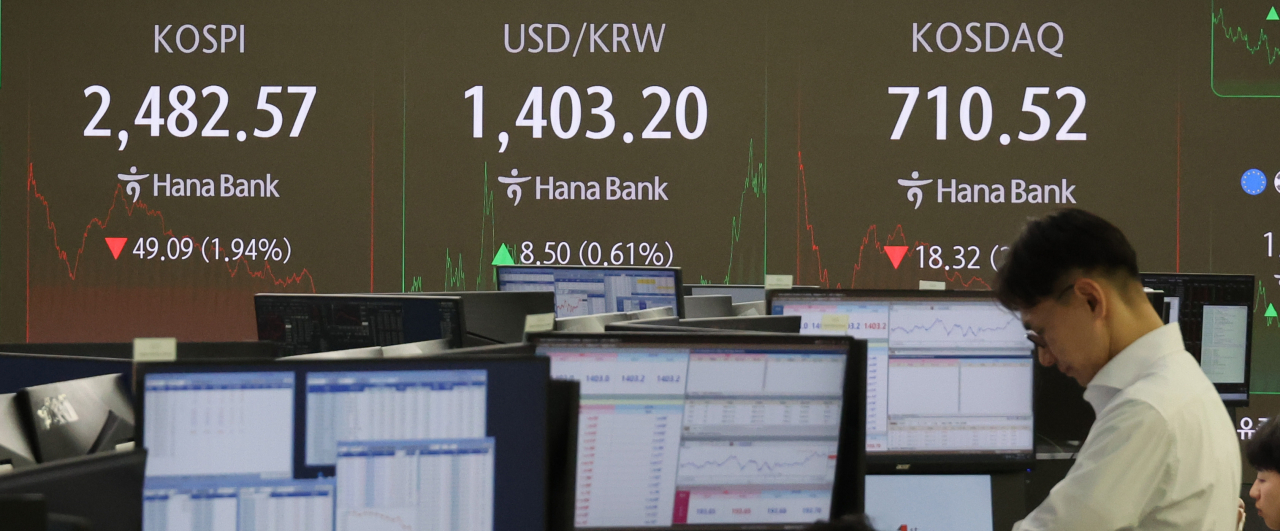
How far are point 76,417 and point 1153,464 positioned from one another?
5.31 feet

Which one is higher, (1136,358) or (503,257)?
(503,257)

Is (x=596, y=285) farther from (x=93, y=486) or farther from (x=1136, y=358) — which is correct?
(x=93, y=486)

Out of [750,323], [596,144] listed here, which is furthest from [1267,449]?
[596,144]

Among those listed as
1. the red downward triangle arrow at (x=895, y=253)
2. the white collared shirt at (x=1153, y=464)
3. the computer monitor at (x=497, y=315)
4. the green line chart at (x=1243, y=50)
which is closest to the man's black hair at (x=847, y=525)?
the white collared shirt at (x=1153, y=464)

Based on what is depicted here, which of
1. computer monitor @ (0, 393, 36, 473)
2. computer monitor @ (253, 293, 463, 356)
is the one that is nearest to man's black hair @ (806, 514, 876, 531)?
computer monitor @ (0, 393, 36, 473)

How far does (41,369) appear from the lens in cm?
222

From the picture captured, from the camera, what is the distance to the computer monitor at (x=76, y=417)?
64.2 inches

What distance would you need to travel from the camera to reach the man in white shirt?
1.65m

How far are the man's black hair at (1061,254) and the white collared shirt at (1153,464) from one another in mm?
146

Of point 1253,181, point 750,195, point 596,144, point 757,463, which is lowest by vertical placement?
point 757,463

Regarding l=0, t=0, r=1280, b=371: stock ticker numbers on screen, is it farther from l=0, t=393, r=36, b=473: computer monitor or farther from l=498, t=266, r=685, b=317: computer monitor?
l=0, t=393, r=36, b=473: computer monitor

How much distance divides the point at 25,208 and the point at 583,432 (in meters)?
5.02

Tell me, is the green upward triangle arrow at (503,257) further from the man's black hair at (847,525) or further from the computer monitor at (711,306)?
the man's black hair at (847,525)

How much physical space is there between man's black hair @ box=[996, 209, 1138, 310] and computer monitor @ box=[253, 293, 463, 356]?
138 cm
